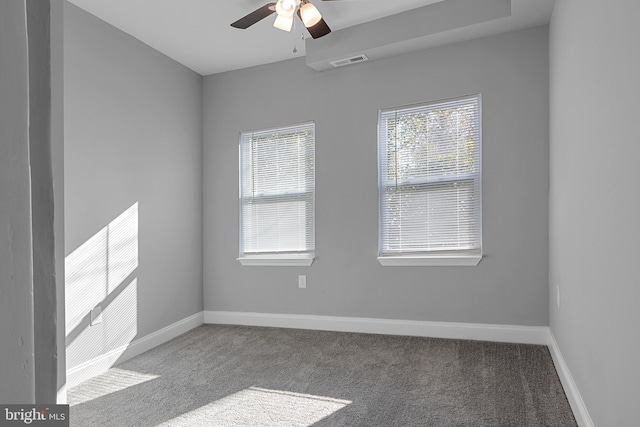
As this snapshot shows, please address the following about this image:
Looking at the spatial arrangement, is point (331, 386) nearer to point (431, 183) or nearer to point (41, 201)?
point (431, 183)

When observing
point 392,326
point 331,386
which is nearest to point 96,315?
point 331,386

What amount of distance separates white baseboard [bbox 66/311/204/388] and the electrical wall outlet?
10.1 inches

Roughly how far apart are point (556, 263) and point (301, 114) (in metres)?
2.50

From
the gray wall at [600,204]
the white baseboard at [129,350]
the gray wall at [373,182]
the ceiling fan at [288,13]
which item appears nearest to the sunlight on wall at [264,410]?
the white baseboard at [129,350]

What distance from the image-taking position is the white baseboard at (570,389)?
1.81 meters

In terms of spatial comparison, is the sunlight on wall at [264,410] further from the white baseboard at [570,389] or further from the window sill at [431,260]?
the window sill at [431,260]

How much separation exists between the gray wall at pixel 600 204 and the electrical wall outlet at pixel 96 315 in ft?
9.87

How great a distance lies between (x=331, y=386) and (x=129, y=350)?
173 cm

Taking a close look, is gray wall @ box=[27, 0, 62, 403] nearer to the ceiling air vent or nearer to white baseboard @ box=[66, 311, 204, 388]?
white baseboard @ box=[66, 311, 204, 388]

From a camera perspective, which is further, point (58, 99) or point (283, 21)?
point (283, 21)

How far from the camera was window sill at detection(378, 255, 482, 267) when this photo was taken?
3.28 meters

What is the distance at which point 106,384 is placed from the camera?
2668 millimetres

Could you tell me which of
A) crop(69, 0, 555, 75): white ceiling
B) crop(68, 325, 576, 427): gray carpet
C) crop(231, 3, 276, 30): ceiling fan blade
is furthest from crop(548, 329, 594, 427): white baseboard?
crop(231, 3, 276, 30): ceiling fan blade

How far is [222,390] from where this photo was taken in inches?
97.1
